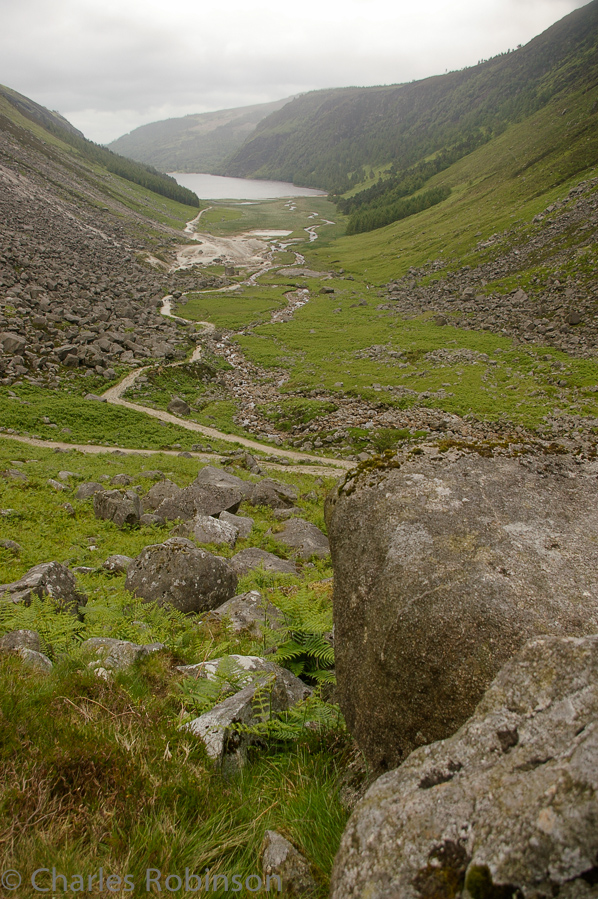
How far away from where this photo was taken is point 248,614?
34.6ft

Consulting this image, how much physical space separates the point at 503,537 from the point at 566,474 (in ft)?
5.33

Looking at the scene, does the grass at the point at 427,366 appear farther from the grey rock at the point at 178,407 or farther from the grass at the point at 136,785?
the grass at the point at 136,785

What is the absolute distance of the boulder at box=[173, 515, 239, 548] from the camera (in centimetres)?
1750

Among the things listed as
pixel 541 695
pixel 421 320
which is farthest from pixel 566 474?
pixel 421 320

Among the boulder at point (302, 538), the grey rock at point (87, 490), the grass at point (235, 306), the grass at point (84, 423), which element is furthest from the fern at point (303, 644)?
the grass at point (235, 306)

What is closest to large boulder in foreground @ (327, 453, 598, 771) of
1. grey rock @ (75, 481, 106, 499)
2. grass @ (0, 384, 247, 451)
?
grey rock @ (75, 481, 106, 499)

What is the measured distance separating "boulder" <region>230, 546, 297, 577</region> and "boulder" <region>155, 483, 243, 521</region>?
17.6 ft

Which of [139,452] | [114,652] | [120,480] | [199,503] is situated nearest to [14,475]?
[120,480]

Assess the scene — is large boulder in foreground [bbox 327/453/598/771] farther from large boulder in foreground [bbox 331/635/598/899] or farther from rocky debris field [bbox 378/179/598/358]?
rocky debris field [bbox 378/179/598/358]

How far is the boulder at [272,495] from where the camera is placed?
81.4 feet

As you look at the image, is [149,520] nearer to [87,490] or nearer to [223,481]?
[87,490]

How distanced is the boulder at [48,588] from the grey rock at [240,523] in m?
9.12

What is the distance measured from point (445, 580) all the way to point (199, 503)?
735 inches

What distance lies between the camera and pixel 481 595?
177 inches
